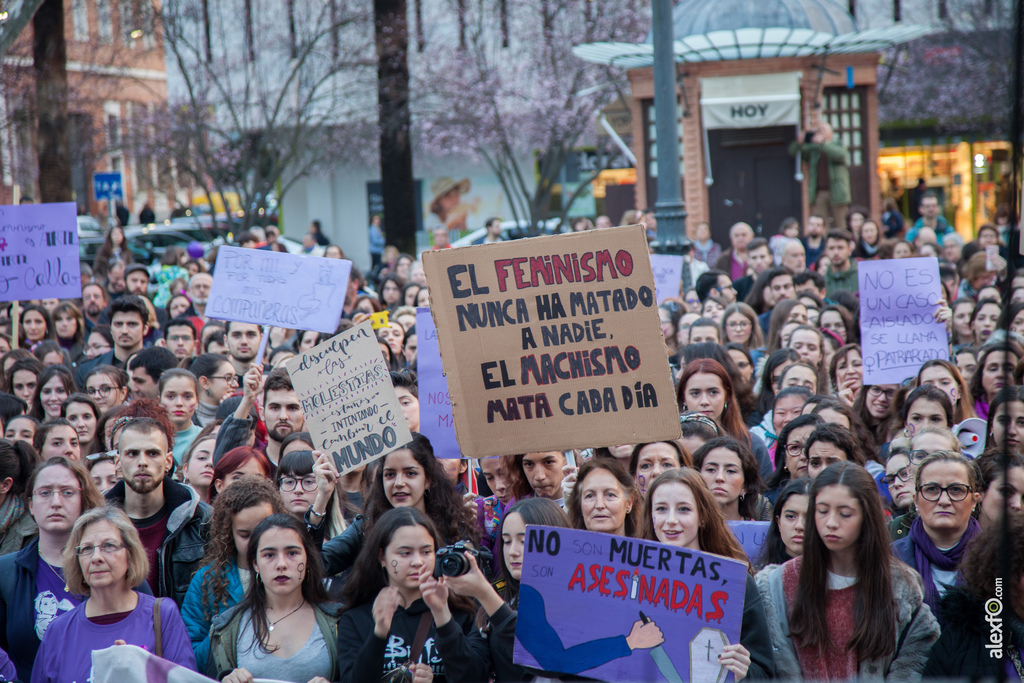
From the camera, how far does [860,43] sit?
55.0 feet

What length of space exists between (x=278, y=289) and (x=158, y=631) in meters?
3.81

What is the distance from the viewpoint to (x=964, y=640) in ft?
12.5

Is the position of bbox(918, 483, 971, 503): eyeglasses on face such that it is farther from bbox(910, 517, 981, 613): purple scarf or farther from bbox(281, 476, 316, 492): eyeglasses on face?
bbox(281, 476, 316, 492): eyeglasses on face

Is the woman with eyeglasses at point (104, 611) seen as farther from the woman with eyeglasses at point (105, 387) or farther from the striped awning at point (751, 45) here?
the striped awning at point (751, 45)

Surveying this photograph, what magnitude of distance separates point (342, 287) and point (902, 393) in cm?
384

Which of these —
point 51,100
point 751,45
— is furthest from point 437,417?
point 51,100

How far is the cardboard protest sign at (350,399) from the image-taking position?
17.0ft

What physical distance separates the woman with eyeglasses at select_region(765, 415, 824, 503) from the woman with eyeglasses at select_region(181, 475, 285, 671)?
253cm

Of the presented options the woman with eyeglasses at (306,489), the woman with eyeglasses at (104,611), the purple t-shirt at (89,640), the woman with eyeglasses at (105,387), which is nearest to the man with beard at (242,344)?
the woman with eyeglasses at (105,387)

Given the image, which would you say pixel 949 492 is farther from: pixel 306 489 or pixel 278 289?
pixel 278 289

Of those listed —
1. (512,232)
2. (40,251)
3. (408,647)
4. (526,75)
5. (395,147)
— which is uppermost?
(526,75)

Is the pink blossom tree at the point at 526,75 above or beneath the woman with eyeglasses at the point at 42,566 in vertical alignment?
above

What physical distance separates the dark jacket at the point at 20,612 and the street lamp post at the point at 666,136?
324 inches

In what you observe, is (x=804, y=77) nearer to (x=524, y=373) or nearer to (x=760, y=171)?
(x=760, y=171)
